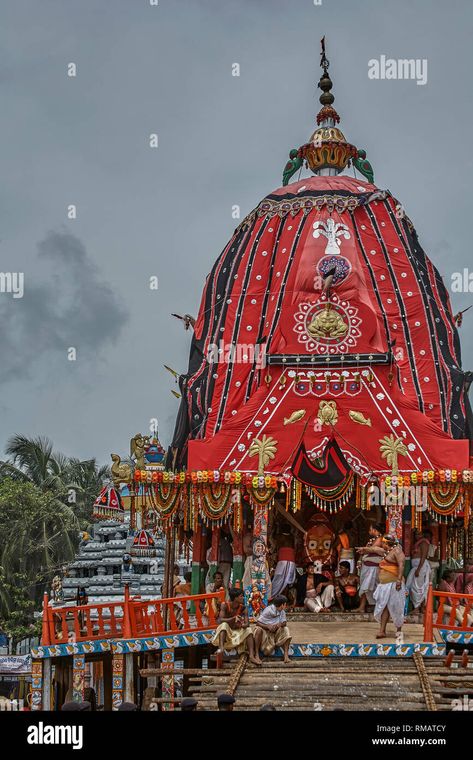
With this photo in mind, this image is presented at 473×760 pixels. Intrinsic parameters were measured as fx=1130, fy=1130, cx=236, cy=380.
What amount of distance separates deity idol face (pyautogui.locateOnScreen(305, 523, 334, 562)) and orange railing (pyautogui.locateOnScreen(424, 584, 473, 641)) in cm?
452

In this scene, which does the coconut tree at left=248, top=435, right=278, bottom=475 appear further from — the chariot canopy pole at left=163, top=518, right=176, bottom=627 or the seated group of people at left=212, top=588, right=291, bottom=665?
the seated group of people at left=212, top=588, right=291, bottom=665

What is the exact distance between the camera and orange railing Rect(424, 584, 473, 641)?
16.1 metres

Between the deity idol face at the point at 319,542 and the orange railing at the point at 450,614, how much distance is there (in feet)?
14.8

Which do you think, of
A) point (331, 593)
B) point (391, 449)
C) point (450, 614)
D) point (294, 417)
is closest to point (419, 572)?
point (331, 593)

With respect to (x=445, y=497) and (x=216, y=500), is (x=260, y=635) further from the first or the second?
(x=445, y=497)

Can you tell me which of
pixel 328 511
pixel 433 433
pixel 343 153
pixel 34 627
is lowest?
pixel 34 627

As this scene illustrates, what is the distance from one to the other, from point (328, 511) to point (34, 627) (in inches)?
677

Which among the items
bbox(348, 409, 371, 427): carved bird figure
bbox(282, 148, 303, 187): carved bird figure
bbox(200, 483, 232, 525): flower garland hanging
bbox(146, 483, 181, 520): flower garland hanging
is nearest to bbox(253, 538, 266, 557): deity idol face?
bbox(200, 483, 232, 525): flower garland hanging

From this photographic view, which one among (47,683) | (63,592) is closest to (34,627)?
(63,592)

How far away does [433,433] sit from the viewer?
20.1 m

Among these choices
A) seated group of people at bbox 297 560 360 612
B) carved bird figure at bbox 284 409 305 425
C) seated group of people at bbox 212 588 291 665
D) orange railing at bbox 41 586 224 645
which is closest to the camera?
seated group of people at bbox 212 588 291 665

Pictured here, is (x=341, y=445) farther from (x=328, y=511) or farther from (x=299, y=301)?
(x=299, y=301)

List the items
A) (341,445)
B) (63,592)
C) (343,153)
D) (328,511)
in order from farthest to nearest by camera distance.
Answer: (63,592)
(343,153)
(328,511)
(341,445)
